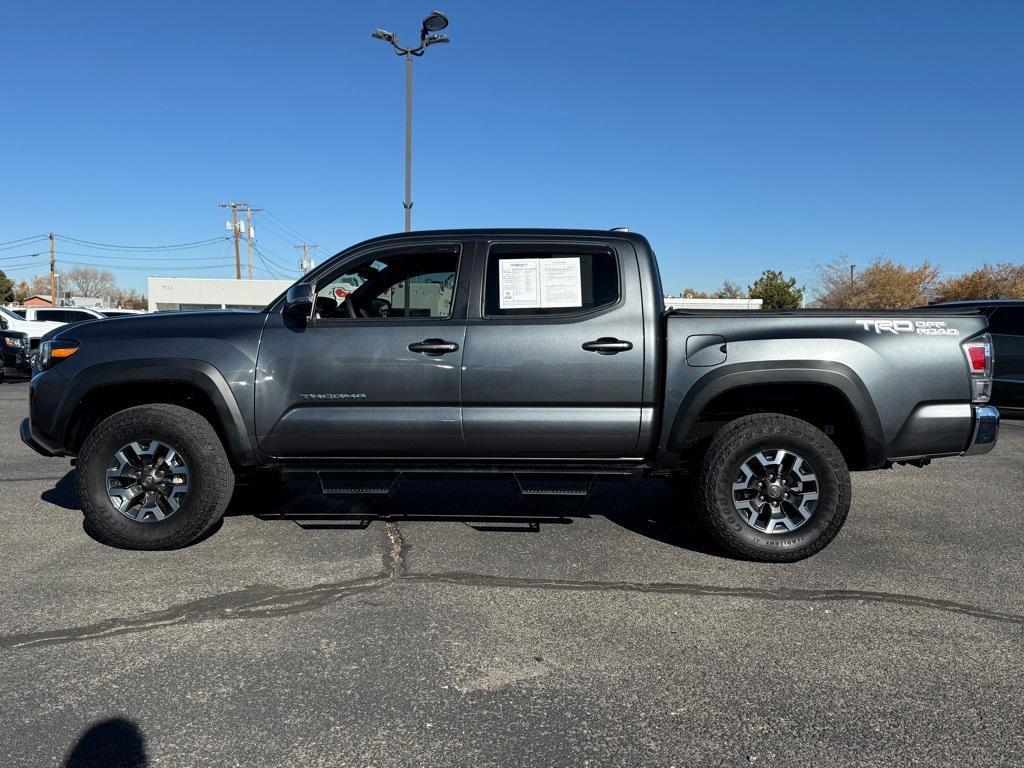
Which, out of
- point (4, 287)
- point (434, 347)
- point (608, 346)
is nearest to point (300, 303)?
point (434, 347)

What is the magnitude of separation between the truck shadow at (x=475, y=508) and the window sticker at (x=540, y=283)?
146cm

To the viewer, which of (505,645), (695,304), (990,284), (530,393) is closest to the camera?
(505,645)

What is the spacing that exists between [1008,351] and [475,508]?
842 cm

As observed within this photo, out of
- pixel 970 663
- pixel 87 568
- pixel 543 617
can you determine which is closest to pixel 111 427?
pixel 87 568

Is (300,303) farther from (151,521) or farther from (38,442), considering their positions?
(38,442)

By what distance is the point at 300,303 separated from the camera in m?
4.23

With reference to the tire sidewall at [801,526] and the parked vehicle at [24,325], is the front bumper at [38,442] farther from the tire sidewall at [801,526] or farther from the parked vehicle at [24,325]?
the parked vehicle at [24,325]

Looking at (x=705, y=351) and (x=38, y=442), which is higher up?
(x=705, y=351)

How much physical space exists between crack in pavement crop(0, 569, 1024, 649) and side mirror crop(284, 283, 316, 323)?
158cm

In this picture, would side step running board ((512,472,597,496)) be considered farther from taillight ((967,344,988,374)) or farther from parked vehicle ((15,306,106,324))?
parked vehicle ((15,306,106,324))

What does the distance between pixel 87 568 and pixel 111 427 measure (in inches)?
32.8

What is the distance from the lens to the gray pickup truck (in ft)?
13.4

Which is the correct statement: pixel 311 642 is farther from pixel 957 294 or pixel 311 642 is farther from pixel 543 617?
pixel 957 294

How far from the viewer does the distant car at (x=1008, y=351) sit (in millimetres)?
9594
